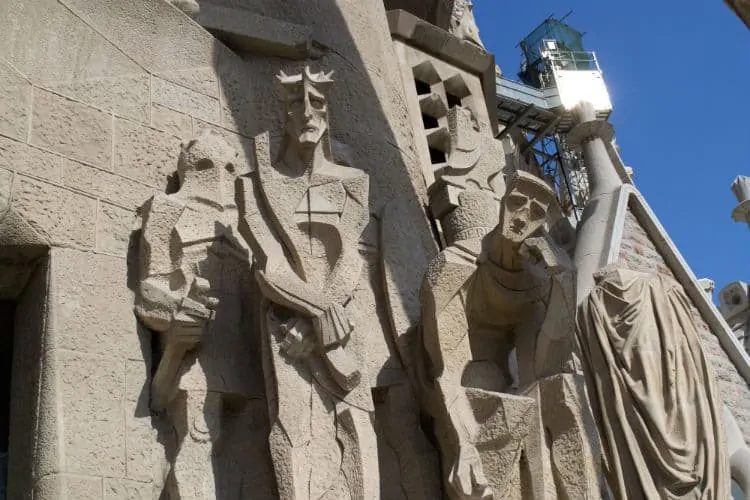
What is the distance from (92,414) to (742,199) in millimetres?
8929

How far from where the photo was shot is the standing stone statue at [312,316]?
4.14 m

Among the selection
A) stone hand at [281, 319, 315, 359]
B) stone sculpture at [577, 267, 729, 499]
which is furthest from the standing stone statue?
stone sculpture at [577, 267, 729, 499]

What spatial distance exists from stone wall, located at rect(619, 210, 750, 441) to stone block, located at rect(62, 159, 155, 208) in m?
4.10

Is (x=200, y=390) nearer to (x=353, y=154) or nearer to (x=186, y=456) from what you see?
(x=186, y=456)

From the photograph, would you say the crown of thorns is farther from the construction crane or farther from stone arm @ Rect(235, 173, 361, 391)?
the construction crane

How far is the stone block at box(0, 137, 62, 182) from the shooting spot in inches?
176

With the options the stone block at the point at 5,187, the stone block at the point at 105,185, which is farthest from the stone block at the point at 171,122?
the stone block at the point at 5,187

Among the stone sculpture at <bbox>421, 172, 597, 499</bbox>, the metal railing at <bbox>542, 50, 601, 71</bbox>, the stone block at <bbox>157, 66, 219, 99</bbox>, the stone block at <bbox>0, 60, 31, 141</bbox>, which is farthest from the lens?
the metal railing at <bbox>542, 50, 601, 71</bbox>

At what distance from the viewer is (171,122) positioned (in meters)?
5.13

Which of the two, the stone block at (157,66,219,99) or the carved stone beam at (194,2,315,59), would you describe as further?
the carved stone beam at (194,2,315,59)

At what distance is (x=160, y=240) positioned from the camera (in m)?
4.59

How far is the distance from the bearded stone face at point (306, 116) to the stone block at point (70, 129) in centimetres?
79

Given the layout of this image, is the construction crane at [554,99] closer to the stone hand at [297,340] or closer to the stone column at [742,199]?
the stone column at [742,199]

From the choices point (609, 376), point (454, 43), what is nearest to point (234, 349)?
point (609, 376)
